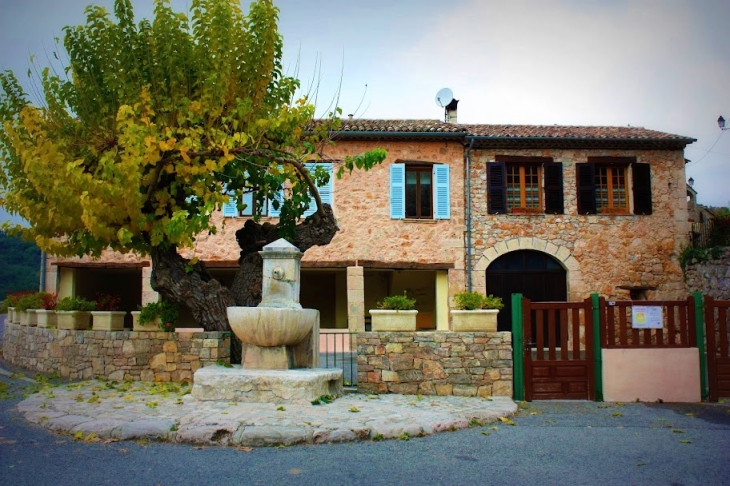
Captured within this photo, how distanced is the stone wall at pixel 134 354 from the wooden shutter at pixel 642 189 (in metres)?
12.7

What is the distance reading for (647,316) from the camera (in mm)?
9430

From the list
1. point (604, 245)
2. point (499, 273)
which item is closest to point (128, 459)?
point (499, 273)

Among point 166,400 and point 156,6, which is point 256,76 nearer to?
point 156,6

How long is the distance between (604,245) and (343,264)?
7.36m

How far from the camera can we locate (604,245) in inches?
660

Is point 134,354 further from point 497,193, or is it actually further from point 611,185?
point 611,185

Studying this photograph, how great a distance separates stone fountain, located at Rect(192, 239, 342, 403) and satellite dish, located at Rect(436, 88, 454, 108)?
11739mm

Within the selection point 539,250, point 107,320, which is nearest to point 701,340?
point 539,250

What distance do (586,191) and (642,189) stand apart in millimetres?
1627

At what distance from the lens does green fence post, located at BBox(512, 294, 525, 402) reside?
9.13 m

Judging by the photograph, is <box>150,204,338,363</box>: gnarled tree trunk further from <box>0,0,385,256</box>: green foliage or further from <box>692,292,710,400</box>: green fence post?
<box>692,292,710,400</box>: green fence post

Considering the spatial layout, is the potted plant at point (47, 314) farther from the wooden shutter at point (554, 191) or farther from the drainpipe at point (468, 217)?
the wooden shutter at point (554, 191)

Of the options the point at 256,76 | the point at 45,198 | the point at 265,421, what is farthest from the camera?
the point at 256,76

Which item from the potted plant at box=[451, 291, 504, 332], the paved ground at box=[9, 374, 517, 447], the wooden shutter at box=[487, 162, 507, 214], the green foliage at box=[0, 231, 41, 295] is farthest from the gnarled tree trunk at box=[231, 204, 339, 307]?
the green foliage at box=[0, 231, 41, 295]
